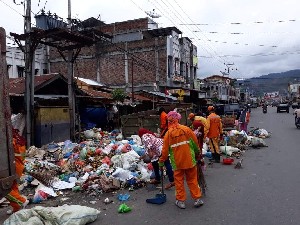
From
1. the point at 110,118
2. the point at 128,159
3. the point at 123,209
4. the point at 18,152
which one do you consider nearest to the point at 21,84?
the point at 110,118

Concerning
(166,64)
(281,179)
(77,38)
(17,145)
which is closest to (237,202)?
(281,179)

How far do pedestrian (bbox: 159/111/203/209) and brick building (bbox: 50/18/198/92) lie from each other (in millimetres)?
28710

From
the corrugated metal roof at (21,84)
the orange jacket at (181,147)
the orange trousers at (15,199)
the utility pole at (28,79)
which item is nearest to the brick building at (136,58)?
the corrugated metal roof at (21,84)

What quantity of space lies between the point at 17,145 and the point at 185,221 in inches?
112

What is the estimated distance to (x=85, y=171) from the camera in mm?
9102

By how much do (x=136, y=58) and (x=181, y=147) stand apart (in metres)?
31.0

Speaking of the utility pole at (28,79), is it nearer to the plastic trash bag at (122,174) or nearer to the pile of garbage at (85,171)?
the pile of garbage at (85,171)

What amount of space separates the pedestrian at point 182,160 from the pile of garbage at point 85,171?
191cm

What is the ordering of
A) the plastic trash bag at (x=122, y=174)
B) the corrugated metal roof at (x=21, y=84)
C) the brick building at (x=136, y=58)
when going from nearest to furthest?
the plastic trash bag at (x=122, y=174), the corrugated metal roof at (x=21, y=84), the brick building at (x=136, y=58)

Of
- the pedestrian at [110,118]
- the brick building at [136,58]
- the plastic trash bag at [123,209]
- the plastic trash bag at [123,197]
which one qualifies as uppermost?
the brick building at [136,58]

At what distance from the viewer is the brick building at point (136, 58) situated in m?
35.7

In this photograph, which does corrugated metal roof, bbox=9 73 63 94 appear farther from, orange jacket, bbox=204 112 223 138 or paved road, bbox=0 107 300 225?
paved road, bbox=0 107 300 225

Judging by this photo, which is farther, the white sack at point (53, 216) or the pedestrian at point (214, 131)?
the pedestrian at point (214, 131)

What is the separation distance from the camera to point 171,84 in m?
36.5
